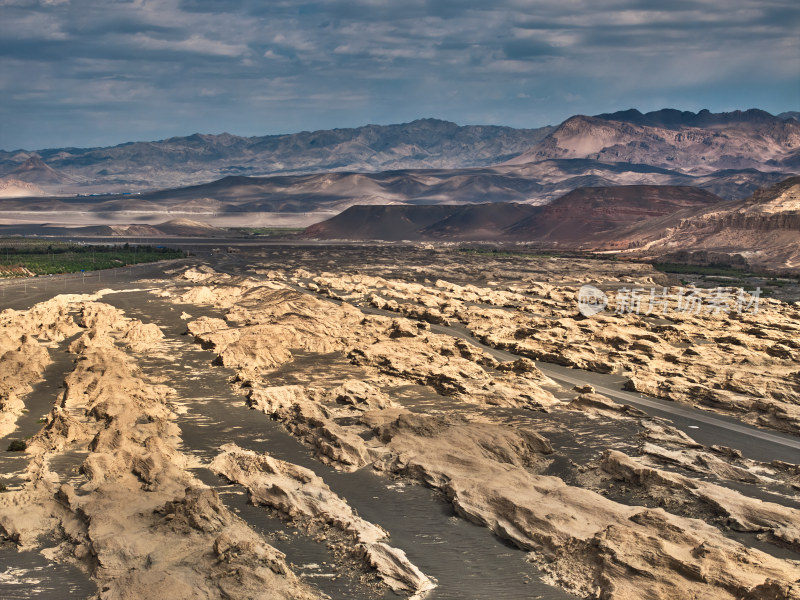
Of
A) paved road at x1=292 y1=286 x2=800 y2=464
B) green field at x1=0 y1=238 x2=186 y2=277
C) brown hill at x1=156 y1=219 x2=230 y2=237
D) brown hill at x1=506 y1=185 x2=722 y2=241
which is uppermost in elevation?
brown hill at x1=506 y1=185 x2=722 y2=241

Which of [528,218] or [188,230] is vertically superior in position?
[528,218]

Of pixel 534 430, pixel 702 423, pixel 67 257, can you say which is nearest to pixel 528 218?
pixel 67 257

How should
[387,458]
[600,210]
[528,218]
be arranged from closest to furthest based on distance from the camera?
1. [387,458]
2. [600,210]
3. [528,218]

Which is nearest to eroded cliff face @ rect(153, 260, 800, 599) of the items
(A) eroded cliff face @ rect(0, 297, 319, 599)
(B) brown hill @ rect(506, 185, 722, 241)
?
(A) eroded cliff face @ rect(0, 297, 319, 599)

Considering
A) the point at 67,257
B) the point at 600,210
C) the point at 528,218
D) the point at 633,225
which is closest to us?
the point at 67,257

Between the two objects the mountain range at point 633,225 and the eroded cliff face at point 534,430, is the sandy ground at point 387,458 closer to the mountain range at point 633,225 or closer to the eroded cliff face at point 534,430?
the eroded cliff face at point 534,430

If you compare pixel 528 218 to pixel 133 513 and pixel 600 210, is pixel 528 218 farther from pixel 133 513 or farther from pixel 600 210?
pixel 133 513

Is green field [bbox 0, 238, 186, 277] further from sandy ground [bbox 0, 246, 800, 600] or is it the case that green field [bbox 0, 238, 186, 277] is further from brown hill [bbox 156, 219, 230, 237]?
brown hill [bbox 156, 219, 230, 237]
